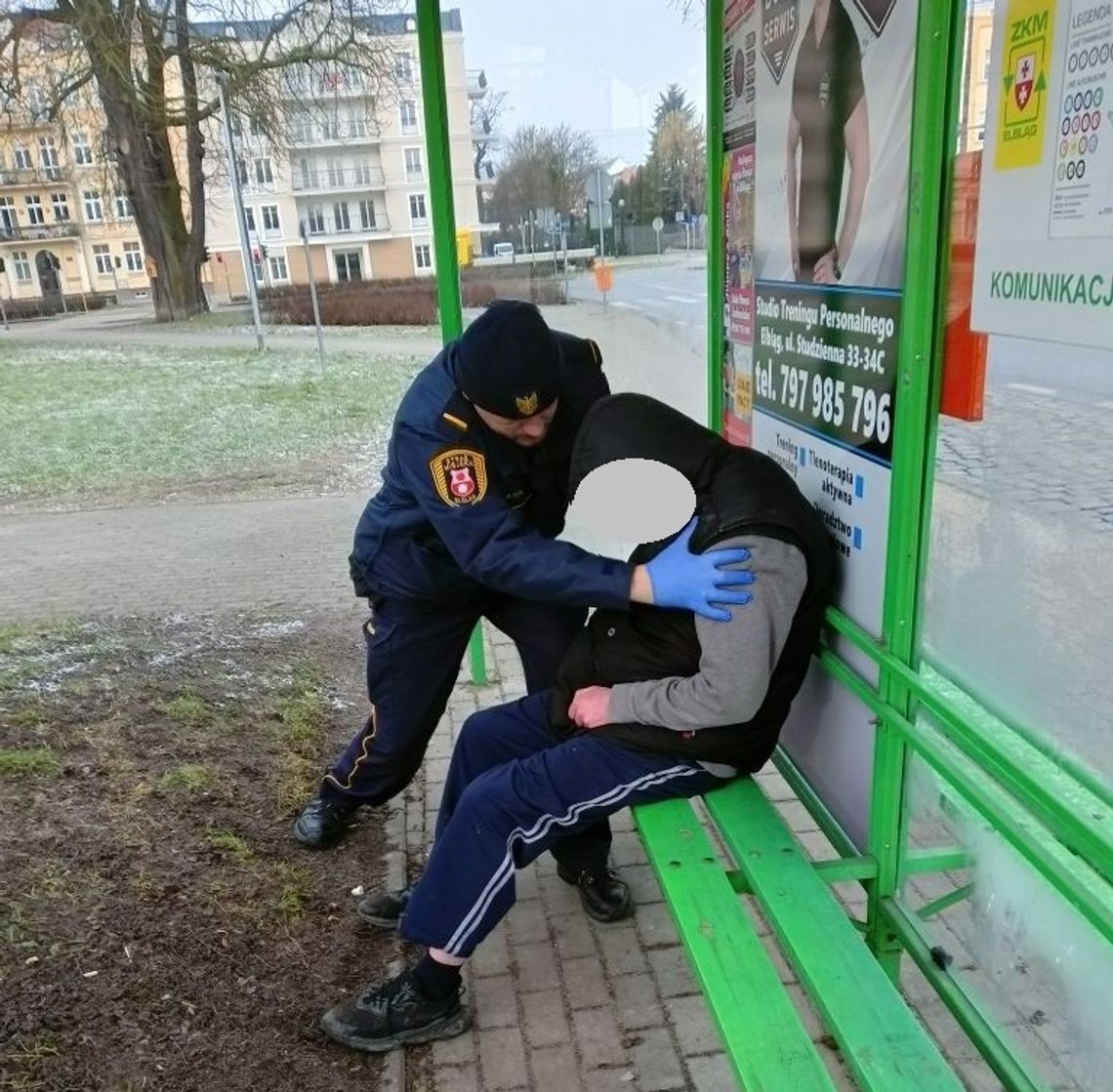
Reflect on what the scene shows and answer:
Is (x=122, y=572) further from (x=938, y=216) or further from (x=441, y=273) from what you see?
(x=938, y=216)

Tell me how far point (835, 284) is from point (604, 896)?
1.80m

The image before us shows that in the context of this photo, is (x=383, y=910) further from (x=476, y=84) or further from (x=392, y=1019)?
(x=476, y=84)

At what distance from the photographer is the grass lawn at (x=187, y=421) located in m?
10.5

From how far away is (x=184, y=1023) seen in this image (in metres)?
2.63

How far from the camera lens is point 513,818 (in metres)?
2.38

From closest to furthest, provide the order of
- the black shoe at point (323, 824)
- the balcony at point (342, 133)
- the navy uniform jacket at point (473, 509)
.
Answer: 1. the navy uniform jacket at point (473, 509)
2. the black shoe at point (323, 824)
3. the balcony at point (342, 133)

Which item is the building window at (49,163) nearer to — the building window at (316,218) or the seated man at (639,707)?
the building window at (316,218)

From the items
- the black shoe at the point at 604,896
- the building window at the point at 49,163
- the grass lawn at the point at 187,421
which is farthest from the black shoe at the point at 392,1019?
the building window at the point at 49,163

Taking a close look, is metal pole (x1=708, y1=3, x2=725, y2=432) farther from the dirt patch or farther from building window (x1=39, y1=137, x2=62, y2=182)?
building window (x1=39, y1=137, x2=62, y2=182)

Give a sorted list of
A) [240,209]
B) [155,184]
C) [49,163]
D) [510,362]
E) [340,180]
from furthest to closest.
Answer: [49,163] → [340,180] → [155,184] → [240,209] → [510,362]

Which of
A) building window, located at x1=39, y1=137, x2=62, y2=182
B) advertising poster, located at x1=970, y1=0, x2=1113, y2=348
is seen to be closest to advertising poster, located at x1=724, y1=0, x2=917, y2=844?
advertising poster, located at x1=970, y1=0, x2=1113, y2=348

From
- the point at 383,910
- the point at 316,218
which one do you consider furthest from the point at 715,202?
the point at 316,218

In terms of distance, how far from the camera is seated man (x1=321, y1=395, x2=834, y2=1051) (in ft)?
7.22

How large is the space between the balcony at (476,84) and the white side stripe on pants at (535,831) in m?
2.99
